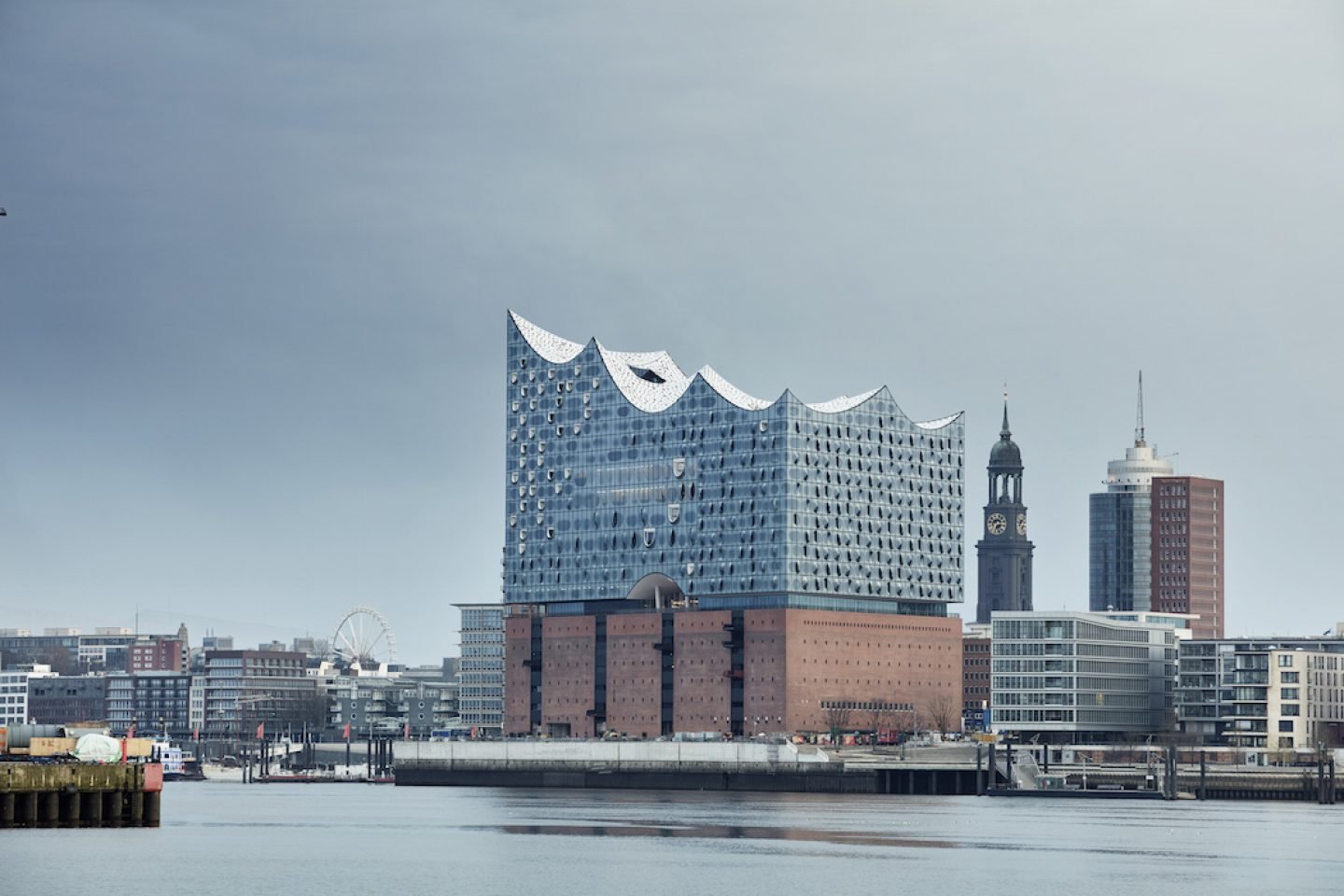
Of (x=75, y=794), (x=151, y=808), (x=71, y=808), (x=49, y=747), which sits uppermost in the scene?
(x=49, y=747)

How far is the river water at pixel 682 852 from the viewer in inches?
3979

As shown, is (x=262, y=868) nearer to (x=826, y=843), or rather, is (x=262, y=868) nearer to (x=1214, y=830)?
(x=826, y=843)

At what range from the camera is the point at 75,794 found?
121 metres

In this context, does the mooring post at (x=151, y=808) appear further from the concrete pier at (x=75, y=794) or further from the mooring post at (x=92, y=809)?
the mooring post at (x=92, y=809)

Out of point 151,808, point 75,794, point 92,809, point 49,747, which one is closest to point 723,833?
point 151,808

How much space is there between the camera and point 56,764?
386 feet

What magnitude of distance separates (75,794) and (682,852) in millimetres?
28140

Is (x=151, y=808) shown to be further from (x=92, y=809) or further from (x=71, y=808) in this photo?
(x=71, y=808)

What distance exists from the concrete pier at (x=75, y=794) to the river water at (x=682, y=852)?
5.55 ft

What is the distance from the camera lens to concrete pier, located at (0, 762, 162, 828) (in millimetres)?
117938

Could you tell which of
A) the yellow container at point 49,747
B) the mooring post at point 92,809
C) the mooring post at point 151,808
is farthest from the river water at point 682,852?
the yellow container at point 49,747

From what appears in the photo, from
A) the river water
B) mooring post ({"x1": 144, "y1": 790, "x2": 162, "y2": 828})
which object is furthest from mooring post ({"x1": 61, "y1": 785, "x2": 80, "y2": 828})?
mooring post ({"x1": 144, "y1": 790, "x2": 162, "y2": 828})

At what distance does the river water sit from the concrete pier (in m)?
1.69

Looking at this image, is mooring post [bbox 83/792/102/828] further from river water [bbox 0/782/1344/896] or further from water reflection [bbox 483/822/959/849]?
water reflection [bbox 483/822/959/849]
